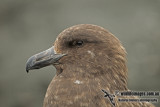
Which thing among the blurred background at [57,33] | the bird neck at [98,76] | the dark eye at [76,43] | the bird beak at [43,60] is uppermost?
the blurred background at [57,33]

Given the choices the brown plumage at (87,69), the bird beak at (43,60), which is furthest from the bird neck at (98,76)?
the bird beak at (43,60)

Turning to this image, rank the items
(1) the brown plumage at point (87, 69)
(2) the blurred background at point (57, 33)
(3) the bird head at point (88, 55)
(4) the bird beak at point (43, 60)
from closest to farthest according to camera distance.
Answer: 1. (1) the brown plumage at point (87, 69)
2. (3) the bird head at point (88, 55)
3. (4) the bird beak at point (43, 60)
4. (2) the blurred background at point (57, 33)

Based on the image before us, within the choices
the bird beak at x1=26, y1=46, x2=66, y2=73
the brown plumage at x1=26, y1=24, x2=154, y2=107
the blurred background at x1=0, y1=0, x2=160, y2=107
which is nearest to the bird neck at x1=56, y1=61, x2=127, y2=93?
the brown plumage at x1=26, y1=24, x2=154, y2=107

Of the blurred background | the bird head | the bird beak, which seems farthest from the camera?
the blurred background

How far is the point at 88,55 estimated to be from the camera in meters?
4.25

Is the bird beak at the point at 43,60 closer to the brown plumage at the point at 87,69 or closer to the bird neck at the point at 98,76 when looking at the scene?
the brown plumage at the point at 87,69

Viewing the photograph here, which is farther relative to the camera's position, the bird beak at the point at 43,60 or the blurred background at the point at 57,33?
the blurred background at the point at 57,33

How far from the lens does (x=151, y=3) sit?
9.87 m

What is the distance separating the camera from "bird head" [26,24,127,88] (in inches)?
165

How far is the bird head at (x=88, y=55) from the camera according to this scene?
419 centimetres

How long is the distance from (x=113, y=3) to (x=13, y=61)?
239 centimetres

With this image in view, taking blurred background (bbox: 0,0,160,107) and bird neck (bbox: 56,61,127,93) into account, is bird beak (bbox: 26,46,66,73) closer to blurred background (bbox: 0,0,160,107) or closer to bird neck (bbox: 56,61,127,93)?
bird neck (bbox: 56,61,127,93)

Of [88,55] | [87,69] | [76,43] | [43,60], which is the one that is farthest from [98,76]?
[43,60]

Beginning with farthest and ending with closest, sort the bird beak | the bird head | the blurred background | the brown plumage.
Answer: the blurred background → the bird beak → the bird head → the brown plumage
